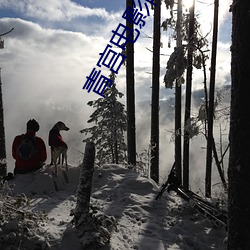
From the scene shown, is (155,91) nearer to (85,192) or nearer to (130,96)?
(130,96)

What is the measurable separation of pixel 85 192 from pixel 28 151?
4.11 metres

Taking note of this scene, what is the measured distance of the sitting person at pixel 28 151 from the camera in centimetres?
936

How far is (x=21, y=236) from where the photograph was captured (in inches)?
204

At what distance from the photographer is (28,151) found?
368 inches

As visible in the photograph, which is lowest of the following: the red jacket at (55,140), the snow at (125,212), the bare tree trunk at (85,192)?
the snow at (125,212)

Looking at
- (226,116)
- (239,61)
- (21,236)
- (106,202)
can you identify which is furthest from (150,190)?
(226,116)

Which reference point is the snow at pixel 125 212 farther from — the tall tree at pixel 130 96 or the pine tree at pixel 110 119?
the pine tree at pixel 110 119

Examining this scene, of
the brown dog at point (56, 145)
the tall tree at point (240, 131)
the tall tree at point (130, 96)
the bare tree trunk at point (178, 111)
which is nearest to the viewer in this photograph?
the tall tree at point (240, 131)

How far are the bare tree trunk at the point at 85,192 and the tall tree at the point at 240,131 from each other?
8.27 feet

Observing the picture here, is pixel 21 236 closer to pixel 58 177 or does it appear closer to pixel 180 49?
pixel 58 177

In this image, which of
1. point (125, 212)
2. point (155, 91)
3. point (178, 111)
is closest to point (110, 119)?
point (178, 111)

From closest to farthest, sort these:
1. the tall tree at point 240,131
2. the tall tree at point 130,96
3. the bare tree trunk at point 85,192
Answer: the tall tree at point 240,131 → the bare tree trunk at point 85,192 → the tall tree at point 130,96

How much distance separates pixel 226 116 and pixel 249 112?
10.6m

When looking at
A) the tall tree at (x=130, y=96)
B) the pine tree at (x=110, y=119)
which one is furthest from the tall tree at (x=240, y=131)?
the pine tree at (x=110, y=119)
